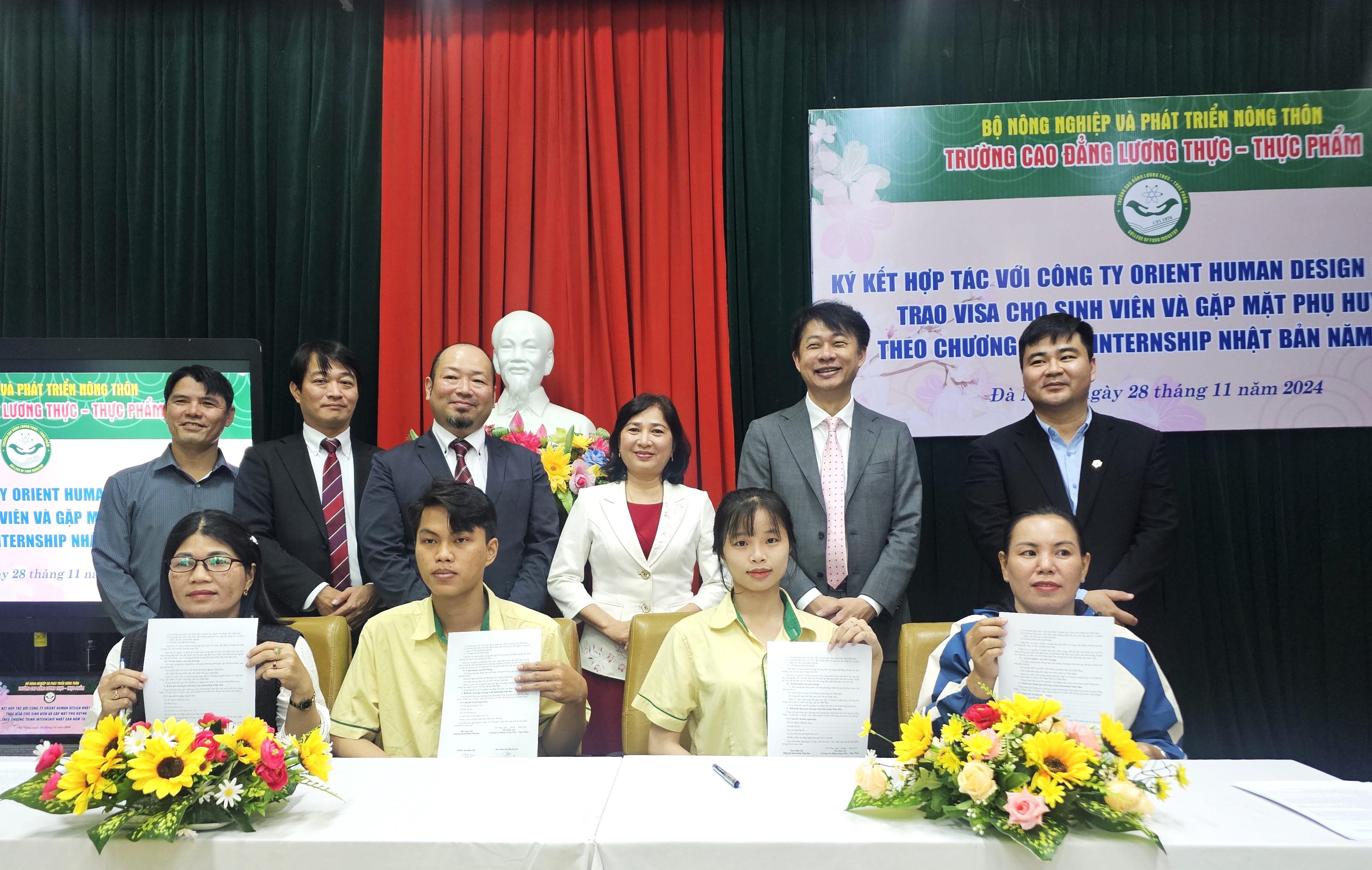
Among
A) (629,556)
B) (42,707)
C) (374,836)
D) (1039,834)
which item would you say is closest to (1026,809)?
(1039,834)

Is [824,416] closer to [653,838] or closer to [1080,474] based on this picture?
[1080,474]

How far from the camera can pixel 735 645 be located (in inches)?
86.4

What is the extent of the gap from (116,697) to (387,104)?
3.03m

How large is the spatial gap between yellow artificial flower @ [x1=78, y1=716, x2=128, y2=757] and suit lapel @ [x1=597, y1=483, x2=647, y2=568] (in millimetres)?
1648

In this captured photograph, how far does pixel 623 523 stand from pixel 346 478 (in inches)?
37.4

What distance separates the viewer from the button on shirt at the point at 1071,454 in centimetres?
297

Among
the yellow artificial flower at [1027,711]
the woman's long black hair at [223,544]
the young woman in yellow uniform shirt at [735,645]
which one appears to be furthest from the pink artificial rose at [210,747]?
the yellow artificial flower at [1027,711]

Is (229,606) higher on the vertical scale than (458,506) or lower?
lower

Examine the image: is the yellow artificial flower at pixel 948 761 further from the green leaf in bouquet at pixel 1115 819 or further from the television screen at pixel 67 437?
the television screen at pixel 67 437

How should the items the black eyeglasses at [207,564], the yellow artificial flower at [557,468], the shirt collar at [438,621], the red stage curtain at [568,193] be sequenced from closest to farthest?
1. the black eyeglasses at [207,564]
2. the shirt collar at [438,621]
3. the yellow artificial flower at [557,468]
4. the red stage curtain at [568,193]

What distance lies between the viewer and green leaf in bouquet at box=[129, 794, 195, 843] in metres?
1.36

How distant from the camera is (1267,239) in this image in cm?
393

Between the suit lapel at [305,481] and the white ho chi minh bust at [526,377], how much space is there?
2.36ft

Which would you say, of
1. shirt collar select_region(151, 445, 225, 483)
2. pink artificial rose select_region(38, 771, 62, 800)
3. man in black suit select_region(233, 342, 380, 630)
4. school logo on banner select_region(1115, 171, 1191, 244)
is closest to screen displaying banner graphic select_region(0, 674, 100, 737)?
shirt collar select_region(151, 445, 225, 483)
